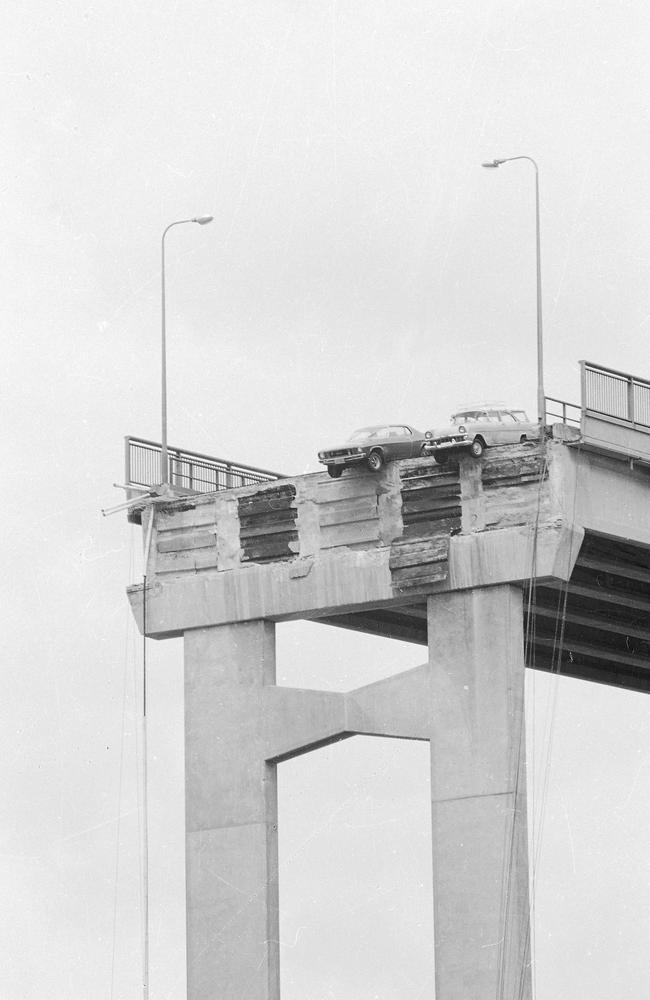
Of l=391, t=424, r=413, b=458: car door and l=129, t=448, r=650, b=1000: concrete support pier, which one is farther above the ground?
l=391, t=424, r=413, b=458: car door

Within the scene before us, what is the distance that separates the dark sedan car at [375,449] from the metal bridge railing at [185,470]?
11.6ft

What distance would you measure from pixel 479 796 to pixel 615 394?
9722 mm

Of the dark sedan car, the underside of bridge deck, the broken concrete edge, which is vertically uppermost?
the dark sedan car

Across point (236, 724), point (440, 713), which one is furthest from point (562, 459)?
point (236, 724)

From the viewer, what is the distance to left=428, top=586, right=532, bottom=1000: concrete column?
5944 cm

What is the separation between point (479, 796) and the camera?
198 ft

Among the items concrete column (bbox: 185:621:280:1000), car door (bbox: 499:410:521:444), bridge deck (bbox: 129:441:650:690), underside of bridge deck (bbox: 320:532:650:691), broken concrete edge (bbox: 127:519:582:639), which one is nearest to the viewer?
broken concrete edge (bbox: 127:519:582:639)

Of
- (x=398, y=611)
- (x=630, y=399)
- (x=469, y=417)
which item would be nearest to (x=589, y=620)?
(x=398, y=611)

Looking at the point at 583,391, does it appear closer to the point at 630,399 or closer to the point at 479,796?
the point at 630,399

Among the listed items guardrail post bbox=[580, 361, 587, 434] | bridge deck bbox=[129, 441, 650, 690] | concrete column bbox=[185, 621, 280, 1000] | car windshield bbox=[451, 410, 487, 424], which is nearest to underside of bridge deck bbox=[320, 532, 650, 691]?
bridge deck bbox=[129, 441, 650, 690]

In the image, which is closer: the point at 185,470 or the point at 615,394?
the point at 615,394

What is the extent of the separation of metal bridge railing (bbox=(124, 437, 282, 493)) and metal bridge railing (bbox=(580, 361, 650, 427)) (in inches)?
358

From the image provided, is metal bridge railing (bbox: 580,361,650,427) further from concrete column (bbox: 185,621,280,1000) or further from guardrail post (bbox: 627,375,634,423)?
concrete column (bbox: 185,621,280,1000)

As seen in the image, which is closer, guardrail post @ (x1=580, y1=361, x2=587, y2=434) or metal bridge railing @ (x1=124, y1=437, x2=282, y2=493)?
guardrail post @ (x1=580, y1=361, x2=587, y2=434)
